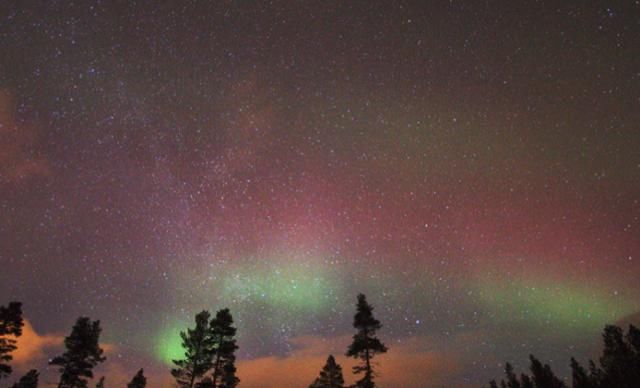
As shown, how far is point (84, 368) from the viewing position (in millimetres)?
27828

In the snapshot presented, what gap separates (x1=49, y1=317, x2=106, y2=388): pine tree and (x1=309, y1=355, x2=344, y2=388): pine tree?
89.3ft

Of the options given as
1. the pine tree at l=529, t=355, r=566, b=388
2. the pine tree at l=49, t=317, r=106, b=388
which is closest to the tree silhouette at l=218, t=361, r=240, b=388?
the pine tree at l=49, t=317, r=106, b=388

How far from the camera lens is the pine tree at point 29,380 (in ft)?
131

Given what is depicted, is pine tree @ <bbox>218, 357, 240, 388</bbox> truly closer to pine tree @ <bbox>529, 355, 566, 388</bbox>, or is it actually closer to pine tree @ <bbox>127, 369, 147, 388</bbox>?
pine tree @ <bbox>127, 369, 147, 388</bbox>

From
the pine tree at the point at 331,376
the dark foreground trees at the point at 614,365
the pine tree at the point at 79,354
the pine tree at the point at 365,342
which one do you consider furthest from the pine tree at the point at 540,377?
the pine tree at the point at 79,354

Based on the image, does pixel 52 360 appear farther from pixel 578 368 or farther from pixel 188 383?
pixel 578 368

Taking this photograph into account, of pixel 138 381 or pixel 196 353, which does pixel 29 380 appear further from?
pixel 196 353

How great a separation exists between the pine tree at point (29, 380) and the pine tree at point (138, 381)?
9.76 metres

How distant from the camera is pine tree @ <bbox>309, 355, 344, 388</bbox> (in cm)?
4675

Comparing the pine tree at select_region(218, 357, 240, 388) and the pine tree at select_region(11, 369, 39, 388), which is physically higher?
the pine tree at select_region(11, 369, 39, 388)

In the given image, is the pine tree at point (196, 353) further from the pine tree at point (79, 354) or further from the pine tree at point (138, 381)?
the pine tree at point (138, 381)

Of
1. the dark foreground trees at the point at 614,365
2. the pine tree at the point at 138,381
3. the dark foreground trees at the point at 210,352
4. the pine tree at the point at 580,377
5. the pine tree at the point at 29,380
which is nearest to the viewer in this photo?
the dark foreground trees at the point at 210,352

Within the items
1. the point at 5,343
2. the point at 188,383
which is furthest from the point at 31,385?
the point at 188,383

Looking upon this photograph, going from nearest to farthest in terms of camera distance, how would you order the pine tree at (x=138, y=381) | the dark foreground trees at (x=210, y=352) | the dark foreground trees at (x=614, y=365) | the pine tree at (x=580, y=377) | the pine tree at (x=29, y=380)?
the dark foreground trees at (x=210, y=352), the pine tree at (x=29, y=380), the pine tree at (x=138, y=381), the dark foreground trees at (x=614, y=365), the pine tree at (x=580, y=377)
